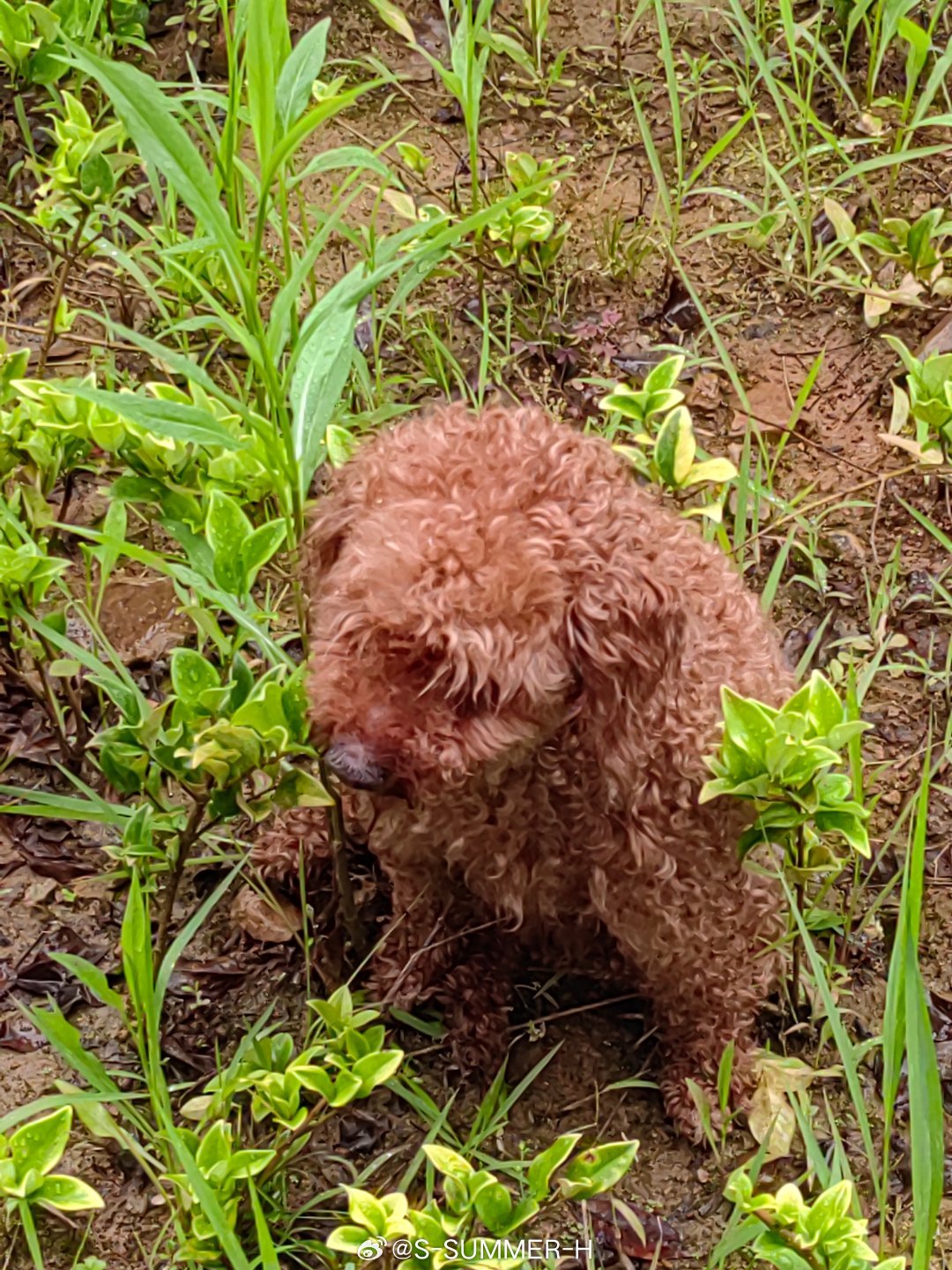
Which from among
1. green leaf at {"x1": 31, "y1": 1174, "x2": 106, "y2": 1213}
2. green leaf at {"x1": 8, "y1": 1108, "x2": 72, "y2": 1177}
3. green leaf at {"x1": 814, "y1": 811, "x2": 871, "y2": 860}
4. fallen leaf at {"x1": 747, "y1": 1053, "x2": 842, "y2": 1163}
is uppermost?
green leaf at {"x1": 814, "y1": 811, "x2": 871, "y2": 860}

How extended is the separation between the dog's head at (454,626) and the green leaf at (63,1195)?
26.6 inches

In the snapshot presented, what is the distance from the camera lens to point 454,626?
5.46ft

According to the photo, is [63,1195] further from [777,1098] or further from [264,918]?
[777,1098]

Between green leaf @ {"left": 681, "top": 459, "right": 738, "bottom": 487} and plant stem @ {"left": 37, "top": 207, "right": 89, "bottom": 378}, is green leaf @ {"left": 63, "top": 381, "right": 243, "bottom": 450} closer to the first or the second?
green leaf @ {"left": 681, "top": 459, "right": 738, "bottom": 487}

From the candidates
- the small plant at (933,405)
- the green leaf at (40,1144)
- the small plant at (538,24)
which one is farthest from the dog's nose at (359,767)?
the small plant at (538,24)

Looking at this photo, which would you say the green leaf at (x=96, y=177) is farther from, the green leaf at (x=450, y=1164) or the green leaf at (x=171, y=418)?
the green leaf at (x=450, y=1164)

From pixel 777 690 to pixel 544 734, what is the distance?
461 millimetres

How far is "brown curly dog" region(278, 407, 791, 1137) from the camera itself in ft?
5.56

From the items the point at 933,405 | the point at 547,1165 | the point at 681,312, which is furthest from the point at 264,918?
the point at 681,312

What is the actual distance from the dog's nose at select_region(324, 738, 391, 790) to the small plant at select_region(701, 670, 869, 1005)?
436 mm

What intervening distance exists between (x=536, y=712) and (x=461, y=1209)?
2.08 feet

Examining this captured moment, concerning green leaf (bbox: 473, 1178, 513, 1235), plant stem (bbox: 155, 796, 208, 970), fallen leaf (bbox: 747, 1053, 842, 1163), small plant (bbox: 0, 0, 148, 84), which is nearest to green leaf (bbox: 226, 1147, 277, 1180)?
green leaf (bbox: 473, 1178, 513, 1235)

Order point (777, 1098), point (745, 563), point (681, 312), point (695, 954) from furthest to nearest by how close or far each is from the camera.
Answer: point (681, 312) → point (745, 563) → point (777, 1098) → point (695, 954)

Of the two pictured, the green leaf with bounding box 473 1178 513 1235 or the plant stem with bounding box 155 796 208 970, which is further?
the plant stem with bounding box 155 796 208 970
